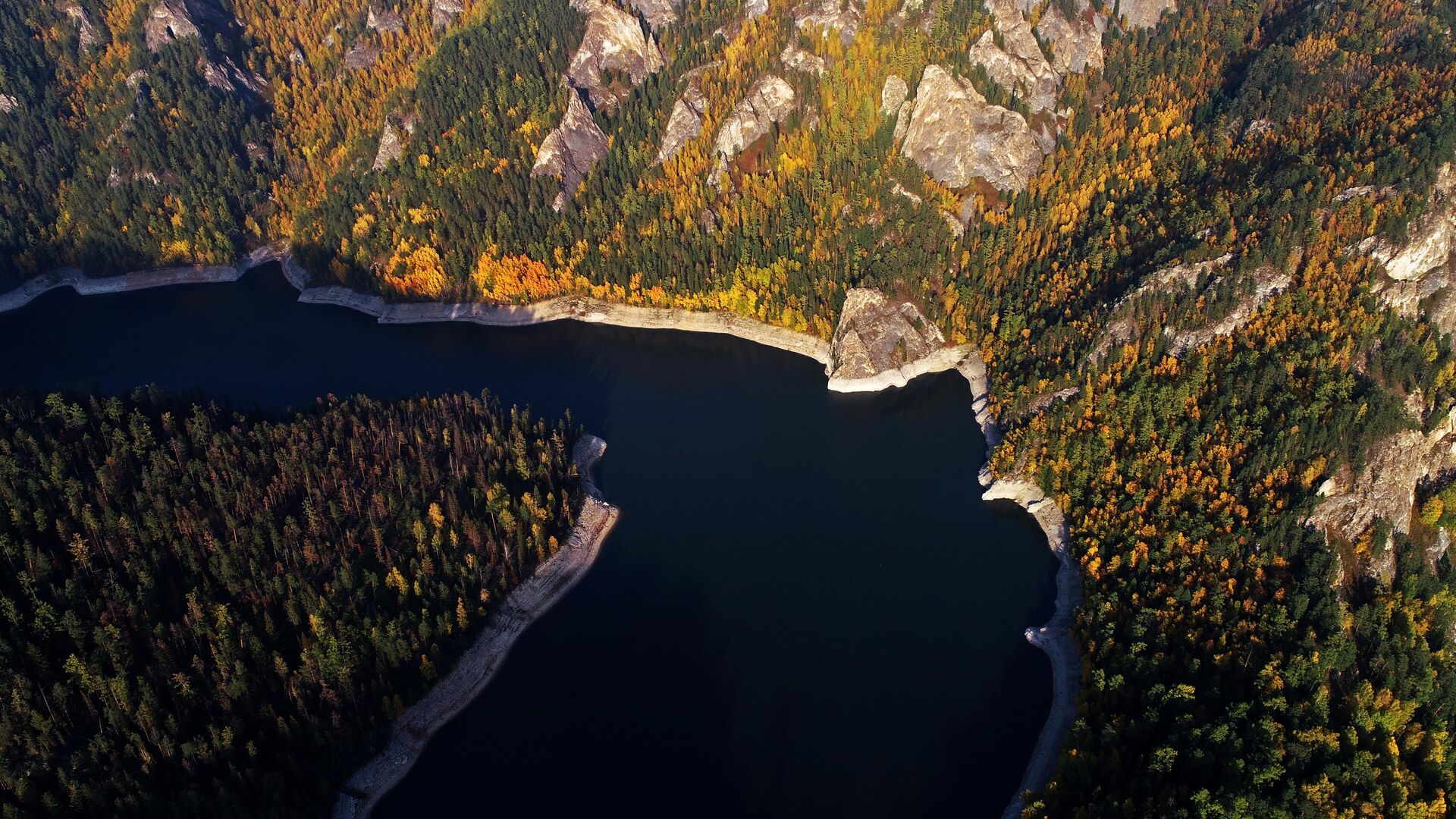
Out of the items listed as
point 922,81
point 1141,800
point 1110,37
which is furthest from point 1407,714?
point 1110,37

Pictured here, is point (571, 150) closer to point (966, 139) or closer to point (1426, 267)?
point (966, 139)

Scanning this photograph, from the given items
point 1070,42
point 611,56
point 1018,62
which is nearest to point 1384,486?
point 1018,62

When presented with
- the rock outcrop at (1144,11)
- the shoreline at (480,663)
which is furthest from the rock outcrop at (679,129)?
the shoreline at (480,663)

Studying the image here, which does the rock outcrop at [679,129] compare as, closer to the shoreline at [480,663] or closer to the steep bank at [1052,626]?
the steep bank at [1052,626]

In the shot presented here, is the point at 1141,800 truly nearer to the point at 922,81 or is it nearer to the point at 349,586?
the point at 349,586

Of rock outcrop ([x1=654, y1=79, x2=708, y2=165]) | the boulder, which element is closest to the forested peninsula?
the boulder
